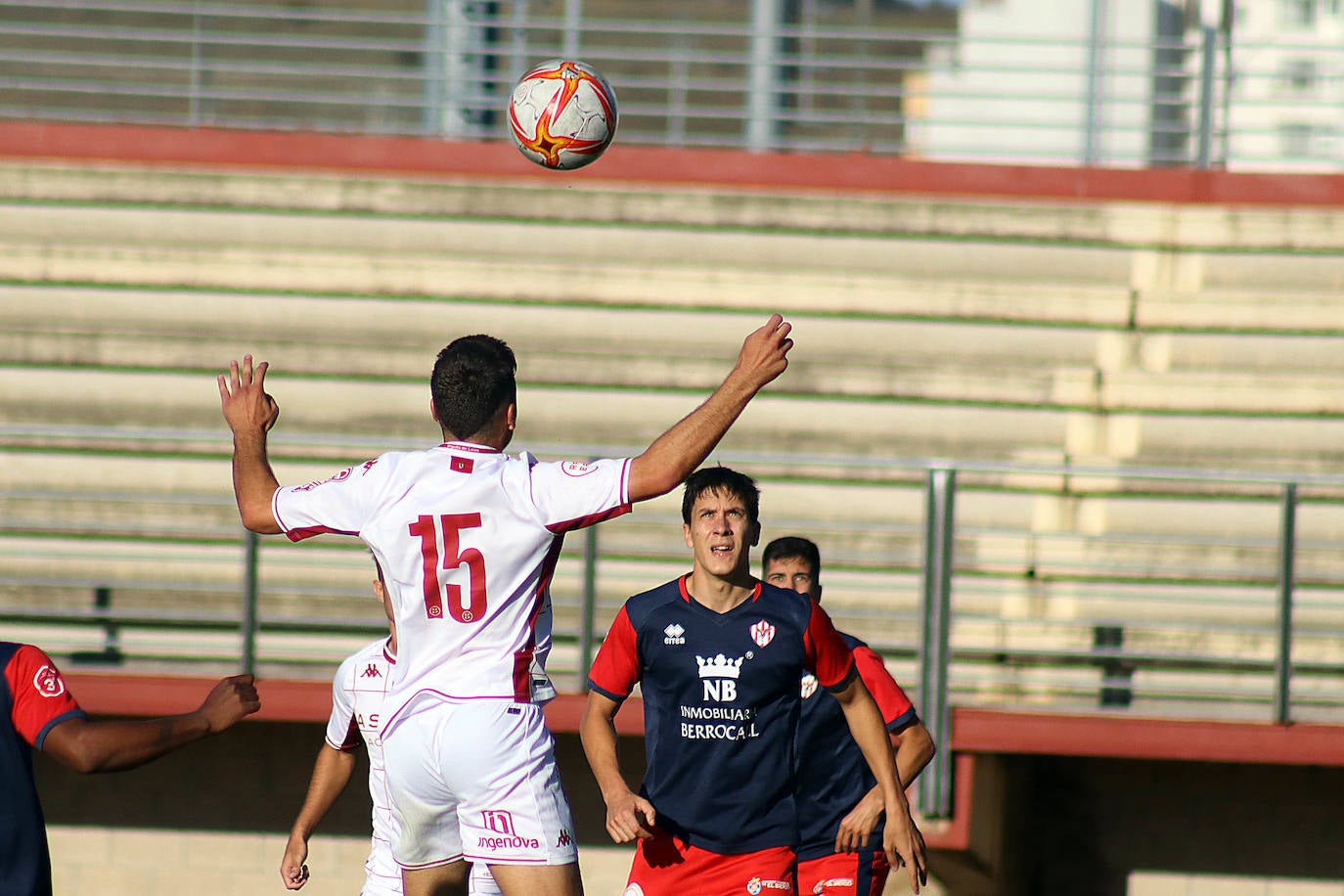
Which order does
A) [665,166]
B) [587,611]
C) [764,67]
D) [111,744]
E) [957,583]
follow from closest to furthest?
[111,744] < [587,611] < [957,583] < [665,166] < [764,67]

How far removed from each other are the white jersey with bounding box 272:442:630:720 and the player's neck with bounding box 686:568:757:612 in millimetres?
701

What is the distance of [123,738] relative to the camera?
383cm

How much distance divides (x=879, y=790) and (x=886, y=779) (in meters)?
0.15

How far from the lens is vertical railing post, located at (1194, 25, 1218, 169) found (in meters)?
10.4

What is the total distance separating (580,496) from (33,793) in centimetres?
158

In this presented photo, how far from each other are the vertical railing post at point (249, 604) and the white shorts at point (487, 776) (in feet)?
13.3

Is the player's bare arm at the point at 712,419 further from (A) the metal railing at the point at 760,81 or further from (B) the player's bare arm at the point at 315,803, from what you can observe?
(A) the metal railing at the point at 760,81

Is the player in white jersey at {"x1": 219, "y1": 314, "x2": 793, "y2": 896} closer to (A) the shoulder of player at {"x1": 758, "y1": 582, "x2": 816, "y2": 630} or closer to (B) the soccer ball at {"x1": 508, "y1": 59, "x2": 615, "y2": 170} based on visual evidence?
(A) the shoulder of player at {"x1": 758, "y1": 582, "x2": 816, "y2": 630}

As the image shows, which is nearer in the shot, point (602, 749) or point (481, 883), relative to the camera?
point (481, 883)

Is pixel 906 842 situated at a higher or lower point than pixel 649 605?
lower

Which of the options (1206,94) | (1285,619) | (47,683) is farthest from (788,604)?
(1206,94)

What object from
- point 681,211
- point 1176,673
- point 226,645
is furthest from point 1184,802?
point 226,645

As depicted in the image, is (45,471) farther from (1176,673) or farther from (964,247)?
(1176,673)

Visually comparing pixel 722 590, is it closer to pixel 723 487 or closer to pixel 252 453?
pixel 723 487
